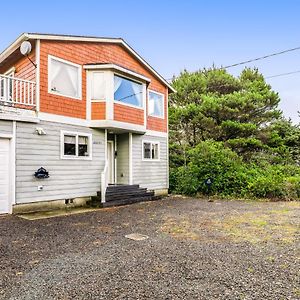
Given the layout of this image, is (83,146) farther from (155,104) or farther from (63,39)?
(155,104)

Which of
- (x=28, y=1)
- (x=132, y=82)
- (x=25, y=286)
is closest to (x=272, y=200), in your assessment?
(x=132, y=82)

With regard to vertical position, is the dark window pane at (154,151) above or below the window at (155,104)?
below

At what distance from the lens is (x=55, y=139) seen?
993cm

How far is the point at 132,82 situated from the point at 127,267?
32.0ft

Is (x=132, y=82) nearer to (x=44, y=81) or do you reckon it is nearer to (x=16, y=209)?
(x=44, y=81)

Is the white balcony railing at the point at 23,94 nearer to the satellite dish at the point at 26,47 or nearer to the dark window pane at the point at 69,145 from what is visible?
the satellite dish at the point at 26,47

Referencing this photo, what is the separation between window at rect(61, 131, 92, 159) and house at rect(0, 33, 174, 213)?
0.13ft

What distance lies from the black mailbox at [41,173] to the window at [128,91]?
419 cm

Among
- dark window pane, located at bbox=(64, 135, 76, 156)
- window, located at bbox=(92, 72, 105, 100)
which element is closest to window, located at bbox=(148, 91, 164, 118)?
window, located at bbox=(92, 72, 105, 100)

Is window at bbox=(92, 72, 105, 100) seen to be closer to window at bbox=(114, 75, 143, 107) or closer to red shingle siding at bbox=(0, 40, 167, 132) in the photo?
red shingle siding at bbox=(0, 40, 167, 132)

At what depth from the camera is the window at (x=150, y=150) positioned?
13820 mm

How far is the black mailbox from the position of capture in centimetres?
920

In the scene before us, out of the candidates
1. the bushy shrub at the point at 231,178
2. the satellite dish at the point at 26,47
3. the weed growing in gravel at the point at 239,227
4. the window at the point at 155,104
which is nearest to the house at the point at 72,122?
the satellite dish at the point at 26,47

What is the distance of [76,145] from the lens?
10703mm
